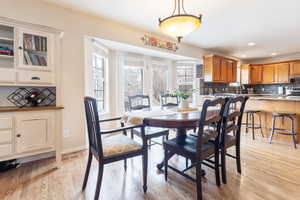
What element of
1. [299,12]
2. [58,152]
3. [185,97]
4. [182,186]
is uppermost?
[299,12]

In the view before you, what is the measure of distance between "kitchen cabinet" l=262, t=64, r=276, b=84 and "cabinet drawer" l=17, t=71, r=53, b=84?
295 inches

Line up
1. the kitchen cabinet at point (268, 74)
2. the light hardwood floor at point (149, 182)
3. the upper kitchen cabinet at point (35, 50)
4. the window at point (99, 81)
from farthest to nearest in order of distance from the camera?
1. the kitchen cabinet at point (268, 74)
2. the window at point (99, 81)
3. the upper kitchen cabinet at point (35, 50)
4. the light hardwood floor at point (149, 182)

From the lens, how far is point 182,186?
1756 millimetres

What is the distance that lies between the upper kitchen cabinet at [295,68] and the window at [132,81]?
566 cm

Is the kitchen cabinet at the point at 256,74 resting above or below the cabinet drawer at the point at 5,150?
above

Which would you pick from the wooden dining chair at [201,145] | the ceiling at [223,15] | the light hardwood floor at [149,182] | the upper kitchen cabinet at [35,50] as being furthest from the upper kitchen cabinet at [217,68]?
the upper kitchen cabinet at [35,50]

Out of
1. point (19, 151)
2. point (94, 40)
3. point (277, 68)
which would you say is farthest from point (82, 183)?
point (277, 68)

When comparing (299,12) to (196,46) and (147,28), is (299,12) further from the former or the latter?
(147,28)

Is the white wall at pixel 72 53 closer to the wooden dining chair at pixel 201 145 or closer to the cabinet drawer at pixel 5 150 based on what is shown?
the cabinet drawer at pixel 5 150

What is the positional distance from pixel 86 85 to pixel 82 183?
1.69 meters

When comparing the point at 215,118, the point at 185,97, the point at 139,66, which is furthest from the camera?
the point at 139,66

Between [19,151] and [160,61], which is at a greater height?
[160,61]

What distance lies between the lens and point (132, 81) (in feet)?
13.9

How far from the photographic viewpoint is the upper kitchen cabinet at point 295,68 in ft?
18.2
